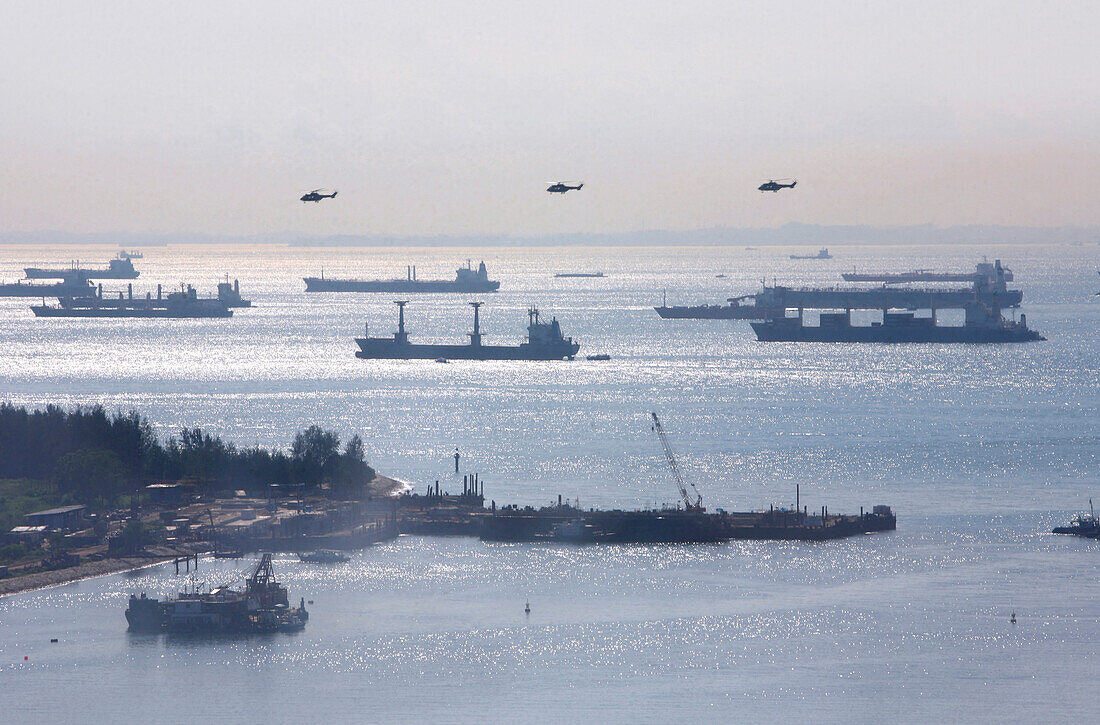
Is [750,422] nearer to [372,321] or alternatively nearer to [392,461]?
[392,461]

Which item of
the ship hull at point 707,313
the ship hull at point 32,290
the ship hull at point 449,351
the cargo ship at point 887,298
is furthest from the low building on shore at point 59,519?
the ship hull at point 32,290

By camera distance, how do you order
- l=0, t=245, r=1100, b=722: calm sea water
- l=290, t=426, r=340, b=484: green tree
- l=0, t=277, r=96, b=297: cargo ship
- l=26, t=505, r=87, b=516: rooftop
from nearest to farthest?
l=0, t=245, r=1100, b=722: calm sea water
l=26, t=505, r=87, b=516: rooftop
l=290, t=426, r=340, b=484: green tree
l=0, t=277, r=96, b=297: cargo ship

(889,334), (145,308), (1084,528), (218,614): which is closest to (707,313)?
(889,334)

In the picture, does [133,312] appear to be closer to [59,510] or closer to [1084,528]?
[59,510]

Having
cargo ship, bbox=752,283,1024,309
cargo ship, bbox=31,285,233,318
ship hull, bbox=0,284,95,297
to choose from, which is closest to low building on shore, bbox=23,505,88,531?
cargo ship, bbox=752,283,1024,309

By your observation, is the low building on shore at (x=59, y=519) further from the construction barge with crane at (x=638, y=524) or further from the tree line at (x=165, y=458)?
the construction barge with crane at (x=638, y=524)

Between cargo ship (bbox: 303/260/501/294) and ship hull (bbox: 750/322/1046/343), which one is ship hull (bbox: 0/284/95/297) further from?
ship hull (bbox: 750/322/1046/343)
